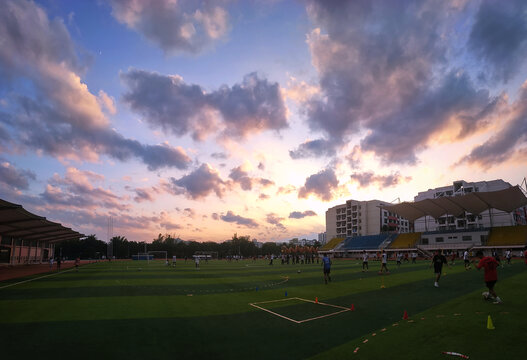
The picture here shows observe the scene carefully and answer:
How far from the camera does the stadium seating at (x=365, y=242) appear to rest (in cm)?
9061

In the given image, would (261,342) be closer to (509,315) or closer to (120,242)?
(509,315)

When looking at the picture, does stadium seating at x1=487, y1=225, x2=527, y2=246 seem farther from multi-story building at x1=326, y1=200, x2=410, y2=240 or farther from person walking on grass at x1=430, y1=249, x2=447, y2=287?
person walking on grass at x1=430, y1=249, x2=447, y2=287

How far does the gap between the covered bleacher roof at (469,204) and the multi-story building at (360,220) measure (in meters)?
49.5

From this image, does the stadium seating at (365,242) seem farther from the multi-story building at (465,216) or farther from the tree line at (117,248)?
the tree line at (117,248)

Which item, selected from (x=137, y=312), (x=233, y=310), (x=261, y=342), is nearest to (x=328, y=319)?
(x=261, y=342)

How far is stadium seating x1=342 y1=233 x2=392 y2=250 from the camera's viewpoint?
90606 mm

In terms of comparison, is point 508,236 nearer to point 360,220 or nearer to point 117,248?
point 360,220

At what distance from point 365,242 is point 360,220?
40.2 m

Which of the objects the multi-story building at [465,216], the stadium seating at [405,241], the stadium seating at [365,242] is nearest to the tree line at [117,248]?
the stadium seating at [365,242]

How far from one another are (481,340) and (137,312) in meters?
11.8

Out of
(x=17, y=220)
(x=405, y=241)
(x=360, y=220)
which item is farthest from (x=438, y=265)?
(x=360, y=220)

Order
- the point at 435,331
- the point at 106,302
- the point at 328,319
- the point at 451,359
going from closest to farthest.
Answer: the point at 451,359
the point at 435,331
the point at 328,319
the point at 106,302

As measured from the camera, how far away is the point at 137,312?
40.7 ft

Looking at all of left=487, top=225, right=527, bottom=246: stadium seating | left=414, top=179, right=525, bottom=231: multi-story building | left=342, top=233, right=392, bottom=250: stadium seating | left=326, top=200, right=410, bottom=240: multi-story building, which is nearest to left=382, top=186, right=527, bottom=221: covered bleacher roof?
left=487, top=225, right=527, bottom=246: stadium seating
